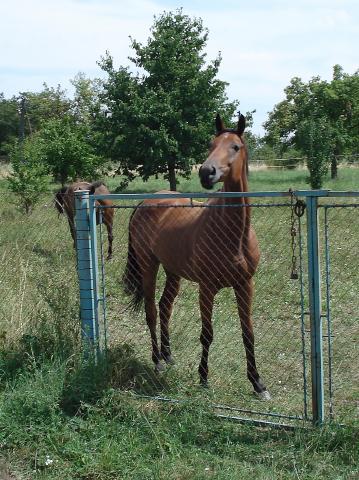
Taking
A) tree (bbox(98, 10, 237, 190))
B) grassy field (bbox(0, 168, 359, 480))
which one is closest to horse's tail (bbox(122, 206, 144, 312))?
grassy field (bbox(0, 168, 359, 480))

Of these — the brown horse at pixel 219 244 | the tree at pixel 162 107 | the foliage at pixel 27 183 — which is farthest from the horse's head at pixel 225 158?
the tree at pixel 162 107

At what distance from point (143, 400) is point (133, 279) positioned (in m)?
1.84

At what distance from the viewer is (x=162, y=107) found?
2352 centimetres

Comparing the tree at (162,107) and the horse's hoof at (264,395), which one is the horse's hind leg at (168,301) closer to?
the horse's hoof at (264,395)

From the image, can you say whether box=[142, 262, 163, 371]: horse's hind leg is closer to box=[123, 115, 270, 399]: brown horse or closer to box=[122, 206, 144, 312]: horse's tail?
box=[122, 206, 144, 312]: horse's tail

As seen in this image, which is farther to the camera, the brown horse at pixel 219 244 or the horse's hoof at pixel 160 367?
the horse's hoof at pixel 160 367

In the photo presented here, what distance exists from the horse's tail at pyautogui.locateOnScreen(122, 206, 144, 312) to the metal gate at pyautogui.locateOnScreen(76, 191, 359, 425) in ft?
0.99

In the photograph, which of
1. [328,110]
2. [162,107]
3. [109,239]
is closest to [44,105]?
[328,110]

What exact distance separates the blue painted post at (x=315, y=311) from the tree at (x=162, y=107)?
1922 centimetres

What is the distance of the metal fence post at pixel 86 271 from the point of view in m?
5.15

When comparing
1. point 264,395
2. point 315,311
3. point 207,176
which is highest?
point 207,176

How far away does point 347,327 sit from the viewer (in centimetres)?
691

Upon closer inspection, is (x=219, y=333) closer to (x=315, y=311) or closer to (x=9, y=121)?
(x=315, y=311)

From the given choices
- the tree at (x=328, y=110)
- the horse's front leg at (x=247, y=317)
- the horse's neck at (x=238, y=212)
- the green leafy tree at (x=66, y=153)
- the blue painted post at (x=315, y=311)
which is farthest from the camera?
the tree at (x=328, y=110)
